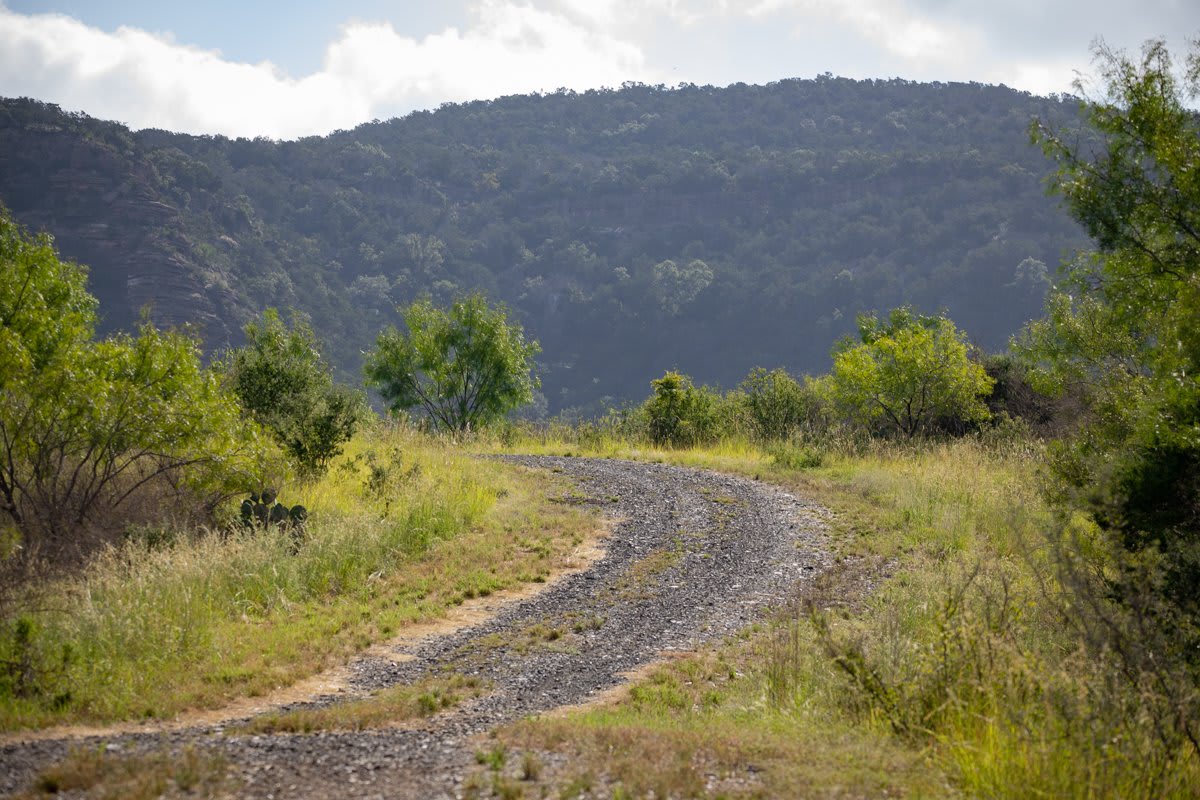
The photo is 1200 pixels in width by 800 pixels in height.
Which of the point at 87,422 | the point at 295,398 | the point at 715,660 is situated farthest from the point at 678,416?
the point at 715,660

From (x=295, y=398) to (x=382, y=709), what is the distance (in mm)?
12272

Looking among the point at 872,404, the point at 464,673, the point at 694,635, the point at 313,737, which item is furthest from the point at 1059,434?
the point at 313,737

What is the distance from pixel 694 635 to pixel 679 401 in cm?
1972

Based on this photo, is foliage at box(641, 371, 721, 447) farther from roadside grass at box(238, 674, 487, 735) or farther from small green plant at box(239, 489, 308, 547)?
roadside grass at box(238, 674, 487, 735)

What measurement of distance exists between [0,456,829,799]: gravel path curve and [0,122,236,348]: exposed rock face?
73745mm

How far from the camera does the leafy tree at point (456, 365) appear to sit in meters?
36.1

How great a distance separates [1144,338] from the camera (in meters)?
12.3

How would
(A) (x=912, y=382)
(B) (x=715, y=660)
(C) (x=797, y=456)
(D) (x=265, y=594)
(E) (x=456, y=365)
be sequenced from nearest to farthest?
(B) (x=715, y=660), (D) (x=265, y=594), (C) (x=797, y=456), (A) (x=912, y=382), (E) (x=456, y=365)

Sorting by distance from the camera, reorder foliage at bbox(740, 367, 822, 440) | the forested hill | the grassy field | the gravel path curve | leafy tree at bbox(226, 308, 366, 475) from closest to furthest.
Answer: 1. the grassy field
2. the gravel path curve
3. leafy tree at bbox(226, 308, 366, 475)
4. foliage at bbox(740, 367, 822, 440)
5. the forested hill

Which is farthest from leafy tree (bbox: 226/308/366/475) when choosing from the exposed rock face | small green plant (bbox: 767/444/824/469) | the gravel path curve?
the exposed rock face

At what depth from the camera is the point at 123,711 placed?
6602 mm

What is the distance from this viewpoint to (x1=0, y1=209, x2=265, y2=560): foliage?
11230mm

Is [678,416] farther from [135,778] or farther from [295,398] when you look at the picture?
[135,778]

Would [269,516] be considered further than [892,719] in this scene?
Yes
